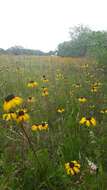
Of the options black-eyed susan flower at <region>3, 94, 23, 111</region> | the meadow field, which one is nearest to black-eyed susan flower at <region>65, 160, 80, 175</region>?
the meadow field

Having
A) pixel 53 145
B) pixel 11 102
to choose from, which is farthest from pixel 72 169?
pixel 53 145

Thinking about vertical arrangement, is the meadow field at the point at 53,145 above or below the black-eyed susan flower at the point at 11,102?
below

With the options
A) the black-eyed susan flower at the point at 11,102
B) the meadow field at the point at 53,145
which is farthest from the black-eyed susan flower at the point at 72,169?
the black-eyed susan flower at the point at 11,102

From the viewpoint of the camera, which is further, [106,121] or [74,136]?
[106,121]

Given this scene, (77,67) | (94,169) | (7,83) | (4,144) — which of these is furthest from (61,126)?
(77,67)

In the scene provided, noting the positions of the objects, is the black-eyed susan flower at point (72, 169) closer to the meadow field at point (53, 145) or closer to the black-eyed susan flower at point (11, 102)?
the meadow field at point (53, 145)

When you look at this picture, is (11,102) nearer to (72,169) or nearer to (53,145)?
(72,169)

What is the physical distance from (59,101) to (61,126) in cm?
108

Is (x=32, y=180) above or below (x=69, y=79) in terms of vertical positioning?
below

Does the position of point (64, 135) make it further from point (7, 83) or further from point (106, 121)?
point (7, 83)

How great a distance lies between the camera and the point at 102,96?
5.50 m

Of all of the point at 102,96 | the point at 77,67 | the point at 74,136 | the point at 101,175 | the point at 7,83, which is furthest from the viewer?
the point at 77,67

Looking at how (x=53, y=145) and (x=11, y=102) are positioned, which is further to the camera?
(x=53, y=145)

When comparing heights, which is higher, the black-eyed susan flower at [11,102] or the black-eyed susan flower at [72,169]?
the black-eyed susan flower at [11,102]
